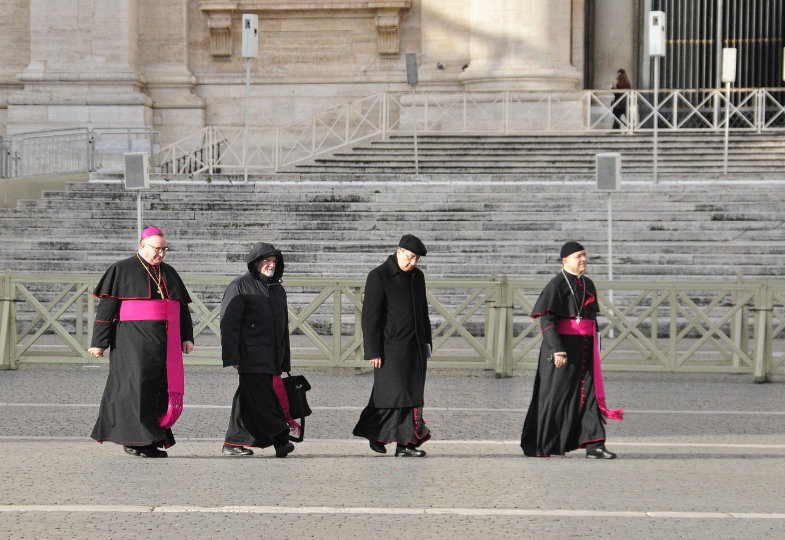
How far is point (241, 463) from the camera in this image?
9320 millimetres

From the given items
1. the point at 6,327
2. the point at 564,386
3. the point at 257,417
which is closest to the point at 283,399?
the point at 257,417

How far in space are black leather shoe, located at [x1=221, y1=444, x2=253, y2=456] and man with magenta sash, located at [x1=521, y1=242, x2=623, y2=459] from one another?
1.83 m

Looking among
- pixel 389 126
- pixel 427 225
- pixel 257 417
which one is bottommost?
pixel 257 417

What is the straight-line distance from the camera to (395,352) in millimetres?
9891

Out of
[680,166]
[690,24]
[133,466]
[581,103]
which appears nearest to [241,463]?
[133,466]

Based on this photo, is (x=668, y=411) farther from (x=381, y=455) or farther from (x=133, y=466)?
(x=133, y=466)

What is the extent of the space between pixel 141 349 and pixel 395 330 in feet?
5.62

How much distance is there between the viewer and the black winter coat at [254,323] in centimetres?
970

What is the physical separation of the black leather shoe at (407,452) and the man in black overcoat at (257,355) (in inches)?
28.1

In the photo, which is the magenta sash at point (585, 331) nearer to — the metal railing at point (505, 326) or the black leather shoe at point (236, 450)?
the black leather shoe at point (236, 450)

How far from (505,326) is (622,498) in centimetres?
665

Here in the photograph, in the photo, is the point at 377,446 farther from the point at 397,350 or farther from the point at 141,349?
the point at 141,349

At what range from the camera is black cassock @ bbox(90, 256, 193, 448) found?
9.50m

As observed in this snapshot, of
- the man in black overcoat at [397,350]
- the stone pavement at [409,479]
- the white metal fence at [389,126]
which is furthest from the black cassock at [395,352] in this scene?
the white metal fence at [389,126]
